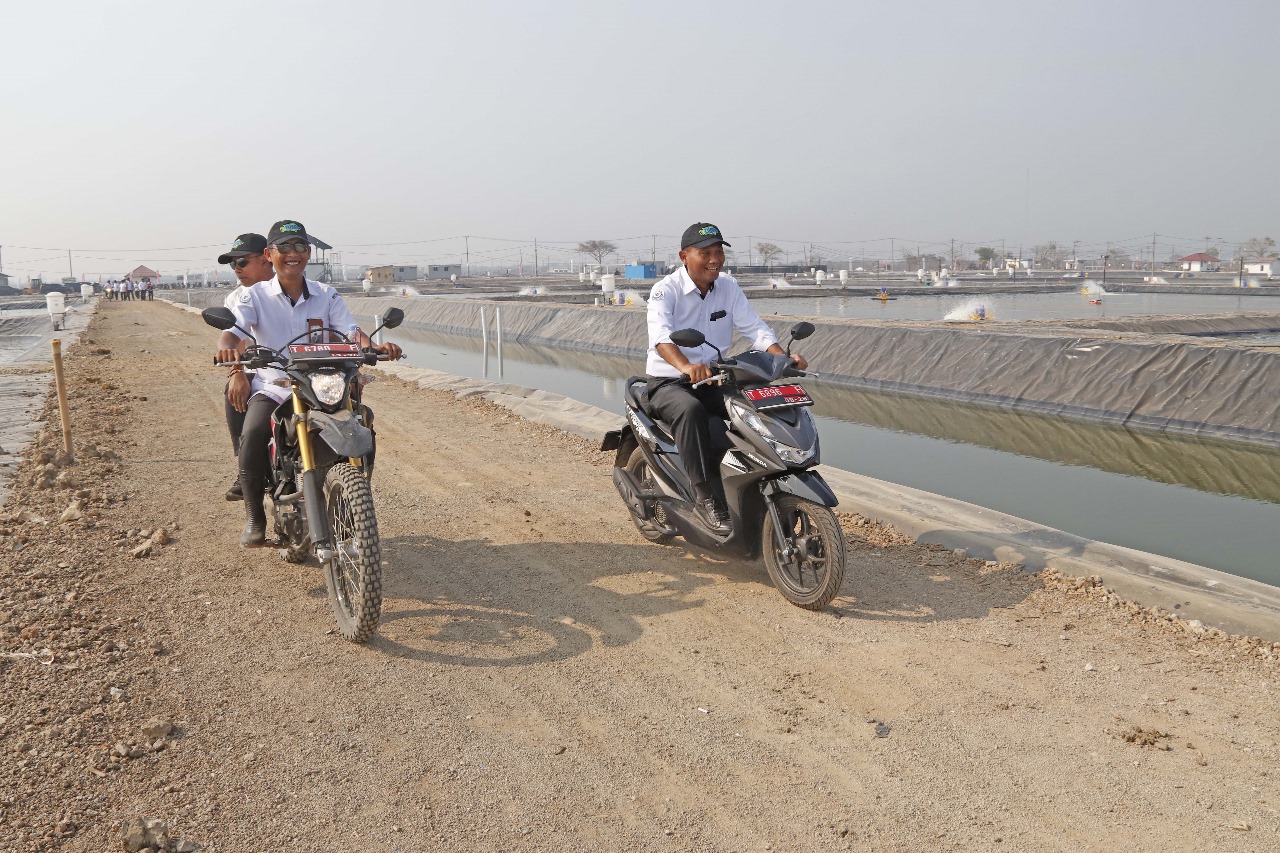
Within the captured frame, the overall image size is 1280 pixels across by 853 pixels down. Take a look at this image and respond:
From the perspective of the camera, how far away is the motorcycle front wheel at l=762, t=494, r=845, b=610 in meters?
5.06

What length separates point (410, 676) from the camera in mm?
4430

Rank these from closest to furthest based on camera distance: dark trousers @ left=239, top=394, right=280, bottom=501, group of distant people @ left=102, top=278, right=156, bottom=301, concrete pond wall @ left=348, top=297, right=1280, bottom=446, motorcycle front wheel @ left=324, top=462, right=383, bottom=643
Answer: motorcycle front wheel @ left=324, top=462, right=383, bottom=643
dark trousers @ left=239, top=394, right=280, bottom=501
concrete pond wall @ left=348, top=297, right=1280, bottom=446
group of distant people @ left=102, top=278, right=156, bottom=301

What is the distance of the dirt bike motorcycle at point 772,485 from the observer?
17.0 feet

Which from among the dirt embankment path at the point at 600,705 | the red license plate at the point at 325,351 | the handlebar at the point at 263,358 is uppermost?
the red license plate at the point at 325,351

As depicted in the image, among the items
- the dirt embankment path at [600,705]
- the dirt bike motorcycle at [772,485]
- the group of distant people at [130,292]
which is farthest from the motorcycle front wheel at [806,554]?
the group of distant people at [130,292]

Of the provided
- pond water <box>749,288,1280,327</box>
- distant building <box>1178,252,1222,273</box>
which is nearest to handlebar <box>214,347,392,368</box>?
pond water <box>749,288,1280,327</box>

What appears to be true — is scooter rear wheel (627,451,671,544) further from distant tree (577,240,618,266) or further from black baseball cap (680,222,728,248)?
distant tree (577,240,618,266)

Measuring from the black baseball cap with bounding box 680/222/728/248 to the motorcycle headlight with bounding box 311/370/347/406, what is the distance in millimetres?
2149

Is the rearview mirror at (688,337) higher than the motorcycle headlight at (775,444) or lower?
higher

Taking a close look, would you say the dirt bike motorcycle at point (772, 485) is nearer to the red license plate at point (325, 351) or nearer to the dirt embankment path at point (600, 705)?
the dirt embankment path at point (600, 705)

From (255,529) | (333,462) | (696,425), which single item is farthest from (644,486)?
(255,529)

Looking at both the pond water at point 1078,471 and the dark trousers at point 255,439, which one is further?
the pond water at point 1078,471

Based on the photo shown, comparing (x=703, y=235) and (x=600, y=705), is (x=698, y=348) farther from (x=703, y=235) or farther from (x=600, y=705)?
(x=600, y=705)

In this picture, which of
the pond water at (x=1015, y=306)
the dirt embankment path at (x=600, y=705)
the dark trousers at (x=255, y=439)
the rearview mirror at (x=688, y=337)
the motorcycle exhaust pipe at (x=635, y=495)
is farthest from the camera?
the pond water at (x=1015, y=306)
